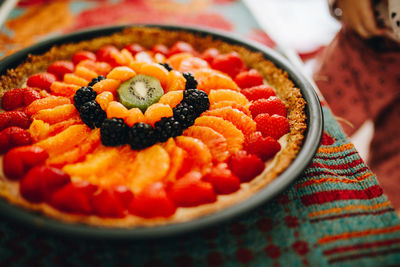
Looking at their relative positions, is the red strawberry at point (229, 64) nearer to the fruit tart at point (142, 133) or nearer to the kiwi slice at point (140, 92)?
the fruit tart at point (142, 133)

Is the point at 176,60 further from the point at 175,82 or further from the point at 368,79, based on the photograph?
the point at 368,79

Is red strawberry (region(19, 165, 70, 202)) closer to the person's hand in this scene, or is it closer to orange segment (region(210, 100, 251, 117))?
orange segment (region(210, 100, 251, 117))

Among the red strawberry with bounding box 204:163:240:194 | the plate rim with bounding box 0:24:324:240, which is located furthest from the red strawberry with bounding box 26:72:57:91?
the red strawberry with bounding box 204:163:240:194

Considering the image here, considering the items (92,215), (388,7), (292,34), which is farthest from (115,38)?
(292,34)

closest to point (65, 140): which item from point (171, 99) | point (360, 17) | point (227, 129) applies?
point (171, 99)

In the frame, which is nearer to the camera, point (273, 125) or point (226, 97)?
point (273, 125)

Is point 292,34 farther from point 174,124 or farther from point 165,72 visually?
point 174,124
